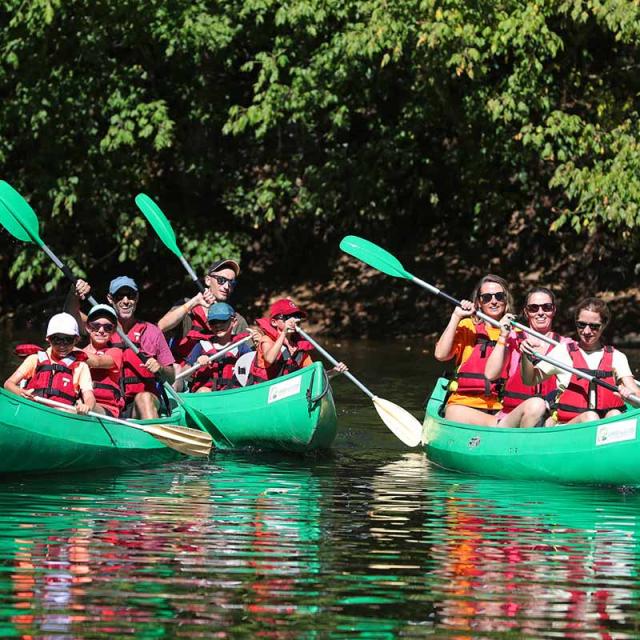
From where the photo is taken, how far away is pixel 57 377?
29.2ft

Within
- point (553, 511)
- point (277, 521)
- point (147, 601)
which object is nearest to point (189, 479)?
→ point (277, 521)

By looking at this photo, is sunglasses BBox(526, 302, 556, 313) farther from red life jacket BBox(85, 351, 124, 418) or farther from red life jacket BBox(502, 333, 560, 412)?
red life jacket BBox(85, 351, 124, 418)

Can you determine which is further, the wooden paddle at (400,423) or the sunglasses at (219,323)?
the sunglasses at (219,323)

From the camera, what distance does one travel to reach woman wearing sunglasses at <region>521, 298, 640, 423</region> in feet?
27.8

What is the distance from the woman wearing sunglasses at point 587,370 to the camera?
8.48 m

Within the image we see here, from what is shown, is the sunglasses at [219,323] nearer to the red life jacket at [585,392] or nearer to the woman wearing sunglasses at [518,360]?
the woman wearing sunglasses at [518,360]

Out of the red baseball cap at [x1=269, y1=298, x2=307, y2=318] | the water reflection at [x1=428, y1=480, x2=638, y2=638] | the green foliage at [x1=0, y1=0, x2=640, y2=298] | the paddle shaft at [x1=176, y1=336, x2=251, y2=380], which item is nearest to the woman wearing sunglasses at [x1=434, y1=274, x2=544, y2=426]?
the water reflection at [x1=428, y1=480, x2=638, y2=638]

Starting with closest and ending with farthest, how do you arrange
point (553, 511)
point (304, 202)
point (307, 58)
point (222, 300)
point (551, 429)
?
point (553, 511) < point (551, 429) < point (222, 300) < point (307, 58) < point (304, 202)

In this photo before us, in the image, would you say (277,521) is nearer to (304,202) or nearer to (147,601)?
(147,601)

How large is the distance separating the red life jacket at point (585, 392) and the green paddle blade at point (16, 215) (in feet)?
14.1

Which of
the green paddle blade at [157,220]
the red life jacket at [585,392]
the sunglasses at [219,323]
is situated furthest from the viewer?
the green paddle blade at [157,220]

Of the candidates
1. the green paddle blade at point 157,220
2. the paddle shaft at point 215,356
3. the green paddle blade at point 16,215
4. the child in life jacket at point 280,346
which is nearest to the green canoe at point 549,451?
the child in life jacket at point 280,346

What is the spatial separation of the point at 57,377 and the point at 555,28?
395 inches

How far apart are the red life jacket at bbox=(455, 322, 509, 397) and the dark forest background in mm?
6364
